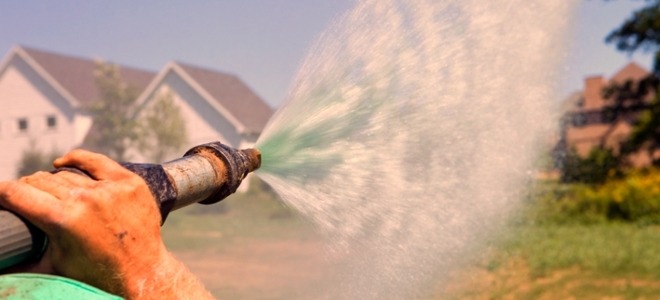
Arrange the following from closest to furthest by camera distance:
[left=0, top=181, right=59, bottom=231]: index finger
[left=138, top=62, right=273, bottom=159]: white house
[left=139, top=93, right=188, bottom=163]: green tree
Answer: [left=0, top=181, right=59, bottom=231]: index finger, [left=139, top=93, right=188, bottom=163]: green tree, [left=138, top=62, right=273, bottom=159]: white house

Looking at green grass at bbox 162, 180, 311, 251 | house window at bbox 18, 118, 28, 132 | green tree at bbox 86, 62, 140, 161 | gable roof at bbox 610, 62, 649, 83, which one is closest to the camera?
green grass at bbox 162, 180, 311, 251

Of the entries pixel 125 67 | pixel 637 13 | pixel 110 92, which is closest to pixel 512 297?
pixel 637 13

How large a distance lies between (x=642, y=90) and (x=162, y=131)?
47.3 feet

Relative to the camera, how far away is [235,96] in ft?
100

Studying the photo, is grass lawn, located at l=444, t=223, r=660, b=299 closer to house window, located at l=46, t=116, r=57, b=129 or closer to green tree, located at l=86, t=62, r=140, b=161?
green tree, located at l=86, t=62, r=140, b=161

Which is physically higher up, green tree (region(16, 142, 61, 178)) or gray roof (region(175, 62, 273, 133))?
gray roof (region(175, 62, 273, 133))

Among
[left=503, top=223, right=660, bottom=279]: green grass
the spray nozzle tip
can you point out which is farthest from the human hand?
[left=503, top=223, right=660, bottom=279]: green grass

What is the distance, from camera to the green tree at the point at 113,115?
2638 centimetres

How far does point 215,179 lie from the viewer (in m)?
1.45

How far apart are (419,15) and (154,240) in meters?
1.55

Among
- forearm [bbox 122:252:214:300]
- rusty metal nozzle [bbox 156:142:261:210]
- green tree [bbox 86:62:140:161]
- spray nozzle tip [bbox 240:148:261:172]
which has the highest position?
green tree [bbox 86:62:140:161]

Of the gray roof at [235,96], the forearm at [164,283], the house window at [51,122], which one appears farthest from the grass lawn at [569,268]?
the house window at [51,122]

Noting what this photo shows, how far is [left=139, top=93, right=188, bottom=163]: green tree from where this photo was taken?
26.6 meters

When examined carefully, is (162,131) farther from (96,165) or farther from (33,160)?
(96,165)
